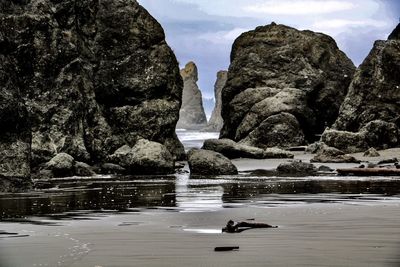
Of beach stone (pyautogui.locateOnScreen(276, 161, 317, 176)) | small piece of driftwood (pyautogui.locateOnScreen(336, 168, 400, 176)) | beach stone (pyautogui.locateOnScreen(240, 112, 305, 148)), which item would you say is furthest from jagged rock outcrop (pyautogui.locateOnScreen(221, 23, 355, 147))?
small piece of driftwood (pyautogui.locateOnScreen(336, 168, 400, 176))

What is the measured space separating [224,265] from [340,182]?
1150 centimetres

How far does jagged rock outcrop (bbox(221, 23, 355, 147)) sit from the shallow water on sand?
29.6m

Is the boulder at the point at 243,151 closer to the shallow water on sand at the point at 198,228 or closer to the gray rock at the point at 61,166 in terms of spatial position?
the gray rock at the point at 61,166

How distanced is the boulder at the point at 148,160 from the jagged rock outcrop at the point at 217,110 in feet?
377

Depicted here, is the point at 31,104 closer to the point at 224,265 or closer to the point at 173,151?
the point at 173,151

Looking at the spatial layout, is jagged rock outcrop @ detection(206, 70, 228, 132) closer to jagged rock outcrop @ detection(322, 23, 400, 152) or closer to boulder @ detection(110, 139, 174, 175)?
jagged rock outcrop @ detection(322, 23, 400, 152)

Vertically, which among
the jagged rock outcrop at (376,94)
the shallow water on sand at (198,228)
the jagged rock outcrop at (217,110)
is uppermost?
the jagged rock outcrop at (217,110)

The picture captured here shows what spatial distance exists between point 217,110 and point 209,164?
143756 millimetres

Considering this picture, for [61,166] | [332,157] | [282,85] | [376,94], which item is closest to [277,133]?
[282,85]

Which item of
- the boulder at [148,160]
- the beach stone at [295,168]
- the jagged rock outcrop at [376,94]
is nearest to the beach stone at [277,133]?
the jagged rock outcrop at [376,94]

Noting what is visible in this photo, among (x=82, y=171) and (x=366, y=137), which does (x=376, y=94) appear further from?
(x=82, y=171)

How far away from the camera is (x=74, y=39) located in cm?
2953

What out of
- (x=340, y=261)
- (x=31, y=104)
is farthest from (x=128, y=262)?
(x=31, y=104)

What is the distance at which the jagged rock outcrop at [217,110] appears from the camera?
150675 mm
